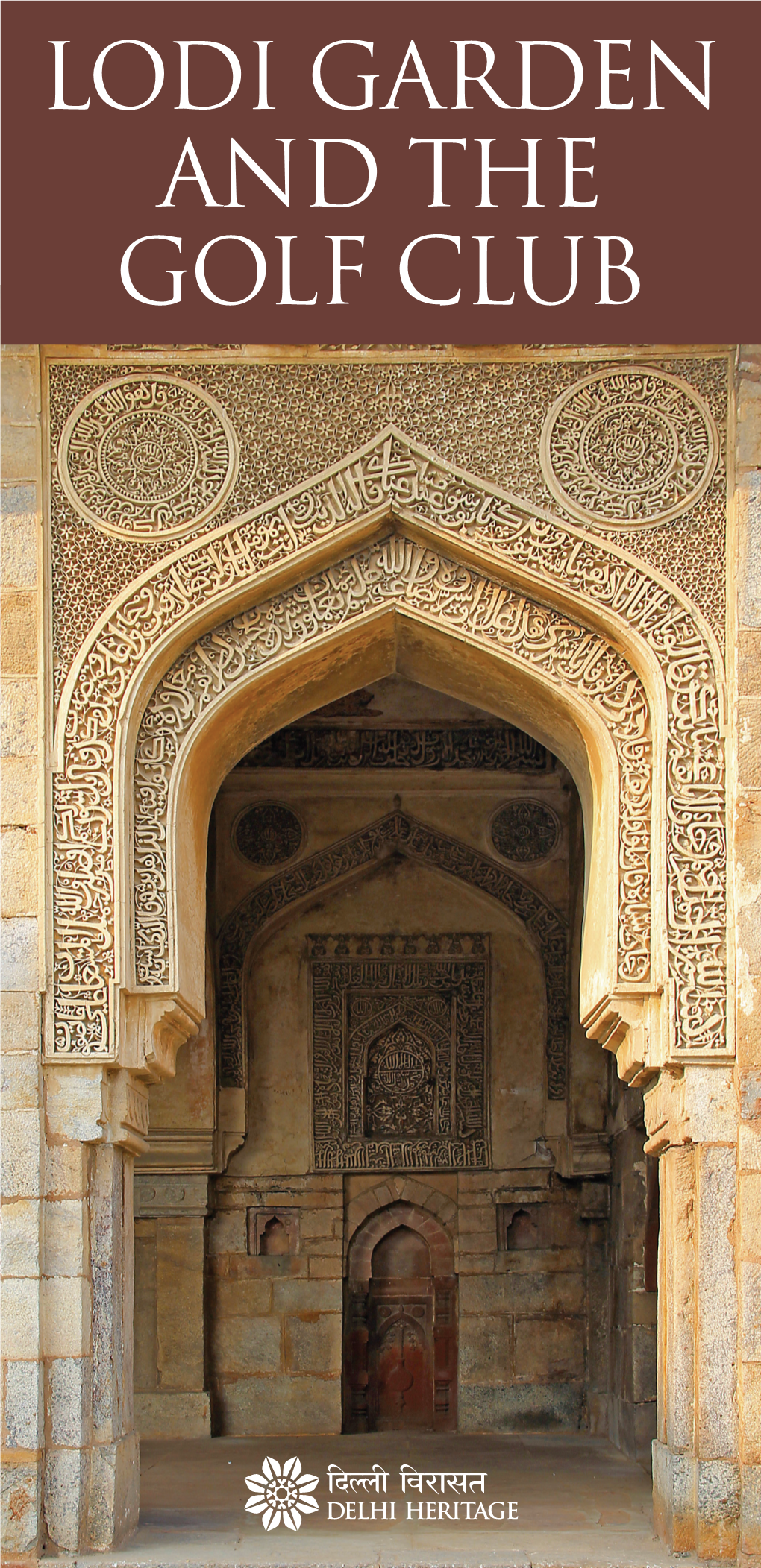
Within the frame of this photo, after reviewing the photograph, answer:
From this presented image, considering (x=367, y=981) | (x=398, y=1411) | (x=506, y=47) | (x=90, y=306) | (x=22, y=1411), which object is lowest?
(x=398, y=1411)

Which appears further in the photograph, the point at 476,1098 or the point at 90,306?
the point at 476,1098

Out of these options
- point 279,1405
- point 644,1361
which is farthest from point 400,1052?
point 644,1361

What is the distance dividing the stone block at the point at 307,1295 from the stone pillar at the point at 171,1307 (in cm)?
43

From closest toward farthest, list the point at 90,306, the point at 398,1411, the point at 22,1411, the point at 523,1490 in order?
the point at 22,1411 < the point at 90,306 < the point at 523,1490 < the point at 398,1411

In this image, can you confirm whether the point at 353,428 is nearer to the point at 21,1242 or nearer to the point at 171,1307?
the point at 21,1242

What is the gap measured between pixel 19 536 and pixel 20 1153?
2151 mm

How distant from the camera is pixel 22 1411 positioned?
5.52 m

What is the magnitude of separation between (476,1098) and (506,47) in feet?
17.9

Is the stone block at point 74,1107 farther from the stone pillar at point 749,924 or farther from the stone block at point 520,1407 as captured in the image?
the stone block at point 520,1407

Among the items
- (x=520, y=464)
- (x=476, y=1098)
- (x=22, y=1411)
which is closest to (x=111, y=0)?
(x=520, y=464)

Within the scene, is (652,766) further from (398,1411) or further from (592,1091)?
(398,1411)

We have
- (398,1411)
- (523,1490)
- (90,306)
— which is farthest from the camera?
(398,1411)

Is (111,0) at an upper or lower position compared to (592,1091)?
upper

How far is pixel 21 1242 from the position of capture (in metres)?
5.58
